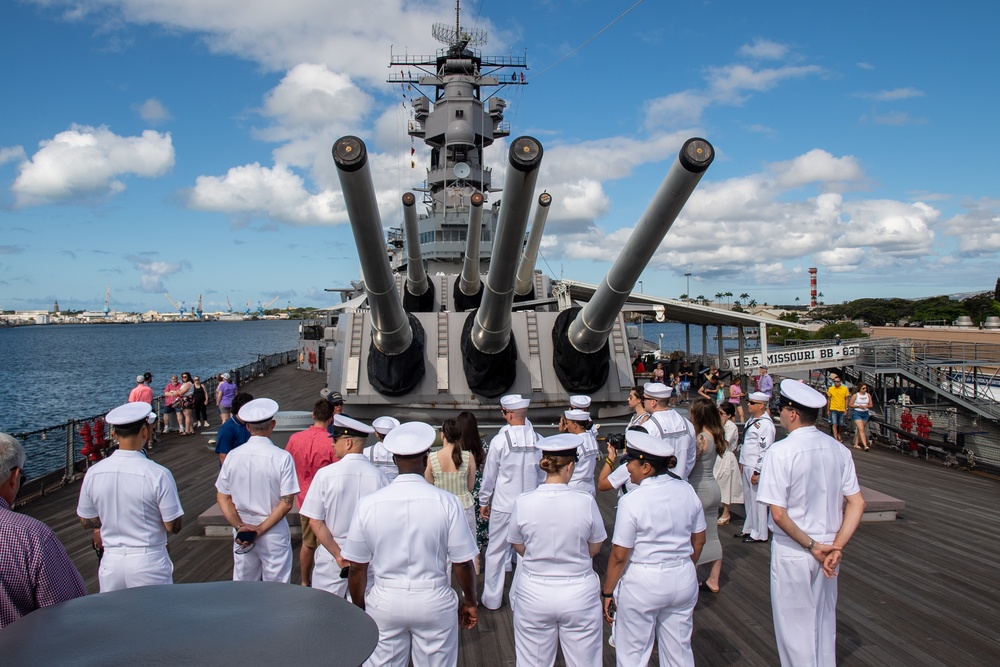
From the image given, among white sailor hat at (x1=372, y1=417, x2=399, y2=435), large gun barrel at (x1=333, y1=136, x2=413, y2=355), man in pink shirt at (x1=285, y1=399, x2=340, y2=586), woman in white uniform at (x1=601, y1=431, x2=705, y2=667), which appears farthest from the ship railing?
woman in white uniform at (x1=601, y1=431, x2=705, y2=667)

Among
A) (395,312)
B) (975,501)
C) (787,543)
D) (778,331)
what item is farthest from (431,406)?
(778,331)

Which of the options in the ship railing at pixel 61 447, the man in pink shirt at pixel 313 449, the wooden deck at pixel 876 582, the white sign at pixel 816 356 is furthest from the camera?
the white sign at pixel 816 356

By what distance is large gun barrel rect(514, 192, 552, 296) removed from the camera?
8.48 m

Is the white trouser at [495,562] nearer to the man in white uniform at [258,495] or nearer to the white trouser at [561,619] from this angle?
the man in white uniform at [258,495]

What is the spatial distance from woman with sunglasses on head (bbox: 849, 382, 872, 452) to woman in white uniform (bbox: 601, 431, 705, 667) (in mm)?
8606

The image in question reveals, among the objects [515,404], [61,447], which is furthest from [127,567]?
[61,447]

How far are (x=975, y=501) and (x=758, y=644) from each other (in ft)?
15.4

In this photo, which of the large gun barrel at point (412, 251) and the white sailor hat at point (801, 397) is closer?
the white sailor hat at point (801, 397)

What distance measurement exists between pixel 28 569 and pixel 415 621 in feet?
4.21

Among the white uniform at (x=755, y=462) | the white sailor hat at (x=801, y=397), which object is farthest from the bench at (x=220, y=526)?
the white sailor hat at (x=801, y=397)

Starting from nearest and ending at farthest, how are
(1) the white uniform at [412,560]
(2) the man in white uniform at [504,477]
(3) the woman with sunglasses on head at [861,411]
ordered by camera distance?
(1) the white uniform at [412,560]
(2) the man in white uniform at [504,477]
(3) the woman with sunglasses on head at [861,411]

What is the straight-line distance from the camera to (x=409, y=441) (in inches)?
106

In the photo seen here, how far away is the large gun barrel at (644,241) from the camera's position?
15.8 feet

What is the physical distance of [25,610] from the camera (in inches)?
74.9
